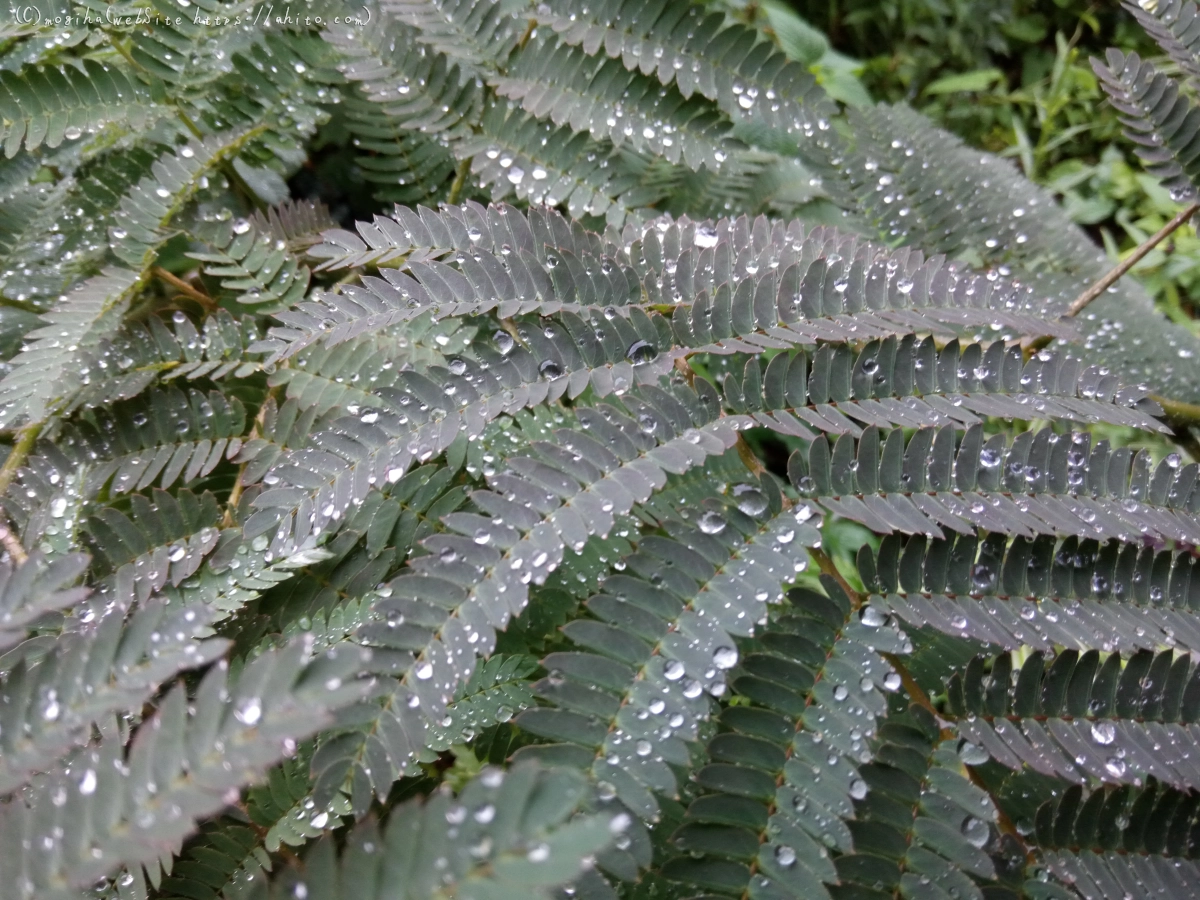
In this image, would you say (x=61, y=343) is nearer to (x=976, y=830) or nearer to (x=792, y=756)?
(x=792, y=756)

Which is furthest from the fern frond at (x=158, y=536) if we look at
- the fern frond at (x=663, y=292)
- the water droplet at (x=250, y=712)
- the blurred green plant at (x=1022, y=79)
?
Result: the blurred green plant at (x=1022, y=79)

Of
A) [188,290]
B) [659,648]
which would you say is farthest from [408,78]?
[659,648]

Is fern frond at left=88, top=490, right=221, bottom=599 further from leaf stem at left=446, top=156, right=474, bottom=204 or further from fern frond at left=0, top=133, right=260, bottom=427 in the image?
leaf stem at left=446, top=156, right=474, bottom=204

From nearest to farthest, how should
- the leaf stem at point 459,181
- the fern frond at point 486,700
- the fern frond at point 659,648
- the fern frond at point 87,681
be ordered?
the fern frond at point 87,681 < the fern frond at point 659,648 < the fern frond at point 486,700 < the leaf stem at point 459,181

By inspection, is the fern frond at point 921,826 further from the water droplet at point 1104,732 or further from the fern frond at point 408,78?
the fern frond at point 408,78

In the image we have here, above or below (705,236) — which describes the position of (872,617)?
below

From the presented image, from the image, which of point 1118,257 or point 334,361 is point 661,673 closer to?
point 334,361

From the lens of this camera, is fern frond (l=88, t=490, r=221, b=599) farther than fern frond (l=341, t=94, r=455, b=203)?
No

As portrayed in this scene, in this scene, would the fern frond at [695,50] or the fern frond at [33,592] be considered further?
the fern frond at [695,50]

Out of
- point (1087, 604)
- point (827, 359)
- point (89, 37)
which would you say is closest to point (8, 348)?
point (89, 37)

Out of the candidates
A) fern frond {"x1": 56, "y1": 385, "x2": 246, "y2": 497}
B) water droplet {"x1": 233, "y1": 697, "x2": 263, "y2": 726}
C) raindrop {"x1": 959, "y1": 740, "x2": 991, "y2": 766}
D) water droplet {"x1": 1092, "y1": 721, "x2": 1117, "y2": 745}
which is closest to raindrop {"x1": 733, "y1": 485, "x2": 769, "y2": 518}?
raindrop {"x1": 959, "y1": 740, "x2": 991, "y2": 766}

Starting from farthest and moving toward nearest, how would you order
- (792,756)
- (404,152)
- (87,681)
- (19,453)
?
(404,152)
(19,453)
(792,756)
(87,681)
